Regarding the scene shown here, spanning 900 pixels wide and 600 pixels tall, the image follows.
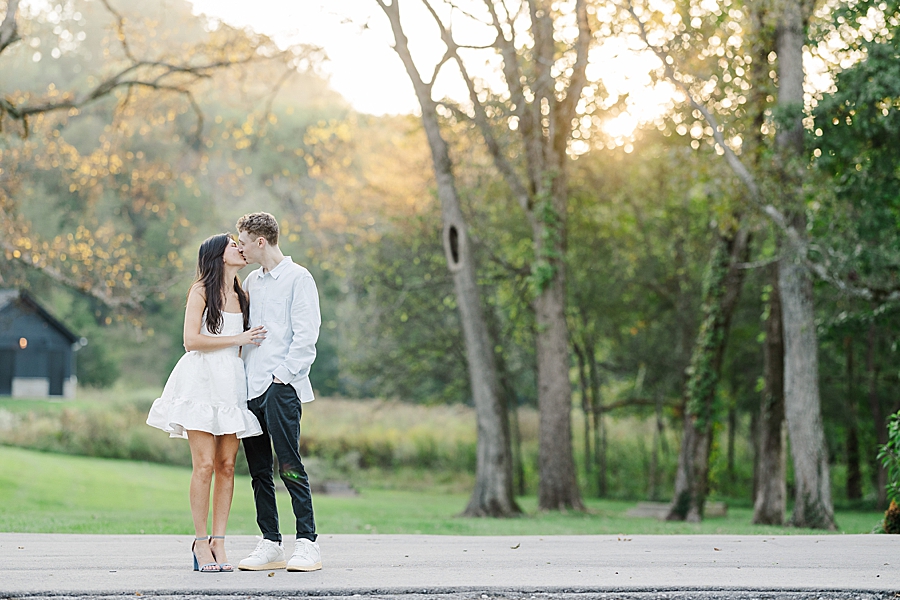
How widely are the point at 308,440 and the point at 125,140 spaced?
14094mm

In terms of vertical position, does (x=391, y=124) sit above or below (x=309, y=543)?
above


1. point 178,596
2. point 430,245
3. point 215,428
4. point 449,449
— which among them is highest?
point 430,245

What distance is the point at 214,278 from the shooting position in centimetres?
618

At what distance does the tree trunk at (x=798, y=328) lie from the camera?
15.4 m

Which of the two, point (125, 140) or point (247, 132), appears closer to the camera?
point (247, 132)

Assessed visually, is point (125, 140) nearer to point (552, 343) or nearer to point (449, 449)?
point (552, 343)

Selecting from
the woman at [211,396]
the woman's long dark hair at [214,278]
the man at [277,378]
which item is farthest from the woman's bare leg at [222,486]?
the woman's long dark hair at [214,278]

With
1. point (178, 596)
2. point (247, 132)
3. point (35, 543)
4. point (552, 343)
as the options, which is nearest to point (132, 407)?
point (247, 132)

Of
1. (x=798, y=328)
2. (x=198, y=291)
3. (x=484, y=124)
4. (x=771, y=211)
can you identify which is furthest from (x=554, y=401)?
(x=198, y=291)

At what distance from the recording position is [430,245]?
25812 mm

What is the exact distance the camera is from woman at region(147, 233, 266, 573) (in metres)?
5.97

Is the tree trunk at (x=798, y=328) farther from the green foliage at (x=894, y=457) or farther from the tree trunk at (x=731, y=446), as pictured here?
the tree trunk at (x=731, y=446)

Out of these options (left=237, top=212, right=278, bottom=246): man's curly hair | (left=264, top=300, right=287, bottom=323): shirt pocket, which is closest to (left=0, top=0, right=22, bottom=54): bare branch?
(left=237, top=212, right=278, bottom=246): man's curly hair

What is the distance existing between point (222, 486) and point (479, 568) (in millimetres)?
1726
